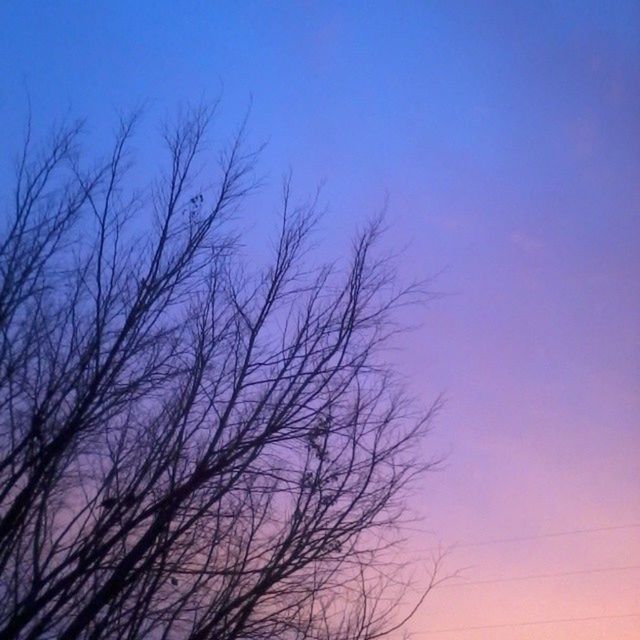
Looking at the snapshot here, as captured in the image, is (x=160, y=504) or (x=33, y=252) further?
(x=33, y=252)

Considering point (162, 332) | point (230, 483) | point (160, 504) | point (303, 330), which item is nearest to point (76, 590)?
point (160, 504)

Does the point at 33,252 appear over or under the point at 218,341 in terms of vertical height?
over

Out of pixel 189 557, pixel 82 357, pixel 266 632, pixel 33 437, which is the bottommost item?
pixel 266 632

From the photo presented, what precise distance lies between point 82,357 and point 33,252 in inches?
45.2

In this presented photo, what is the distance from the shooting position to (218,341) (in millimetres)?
8336

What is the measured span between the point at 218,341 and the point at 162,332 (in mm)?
532

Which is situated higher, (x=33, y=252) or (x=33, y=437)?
(x=33, y=252)

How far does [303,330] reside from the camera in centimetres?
833

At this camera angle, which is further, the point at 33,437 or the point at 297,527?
the point at 297,527

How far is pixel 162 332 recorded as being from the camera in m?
8.16

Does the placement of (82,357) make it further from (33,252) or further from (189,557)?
(189,557)

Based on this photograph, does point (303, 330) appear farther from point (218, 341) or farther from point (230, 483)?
point (230, 483)

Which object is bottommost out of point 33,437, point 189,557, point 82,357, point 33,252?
point 189,557

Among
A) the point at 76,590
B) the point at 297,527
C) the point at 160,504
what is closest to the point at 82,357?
the point at 160,504
